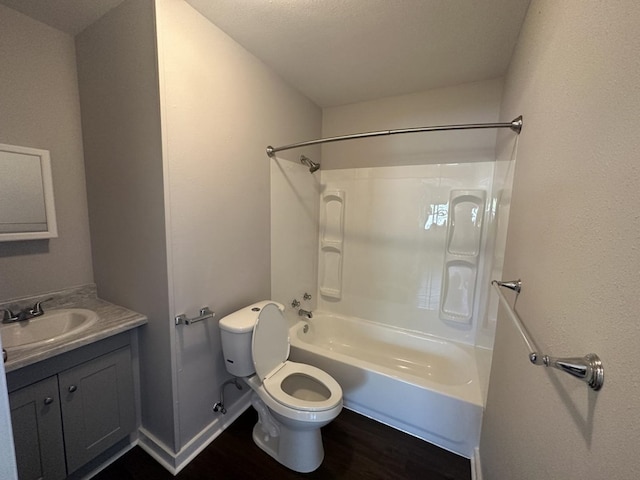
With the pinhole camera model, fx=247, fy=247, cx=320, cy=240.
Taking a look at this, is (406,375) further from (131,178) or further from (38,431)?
(131,178)

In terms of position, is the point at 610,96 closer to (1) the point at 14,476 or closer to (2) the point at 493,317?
(1) the point at 14,476

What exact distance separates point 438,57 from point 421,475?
261 centimetres

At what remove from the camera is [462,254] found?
207 cm

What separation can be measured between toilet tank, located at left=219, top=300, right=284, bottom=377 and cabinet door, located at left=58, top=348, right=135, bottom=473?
0.55 meters

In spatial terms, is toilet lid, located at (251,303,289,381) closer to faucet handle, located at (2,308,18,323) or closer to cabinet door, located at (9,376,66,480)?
cabinet door, located at (9,376,66,480)

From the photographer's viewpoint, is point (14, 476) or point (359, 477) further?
point (359, 477)

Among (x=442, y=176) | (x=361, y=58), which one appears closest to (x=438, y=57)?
(x=361, y=58)

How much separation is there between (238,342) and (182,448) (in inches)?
26.7

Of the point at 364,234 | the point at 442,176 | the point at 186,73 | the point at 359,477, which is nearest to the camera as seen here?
the point at 186,73

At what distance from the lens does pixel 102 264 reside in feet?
5.28

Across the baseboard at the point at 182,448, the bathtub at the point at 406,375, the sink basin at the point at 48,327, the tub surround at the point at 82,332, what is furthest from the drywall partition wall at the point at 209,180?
the bathtub at the point at 406,375

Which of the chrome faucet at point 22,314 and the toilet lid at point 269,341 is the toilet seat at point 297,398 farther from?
the chrome faucet at point 22,314

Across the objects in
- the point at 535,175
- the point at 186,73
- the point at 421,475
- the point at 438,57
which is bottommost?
the point at 421,475

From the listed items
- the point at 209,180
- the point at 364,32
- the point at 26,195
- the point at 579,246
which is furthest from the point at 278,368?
the point at 364,32
